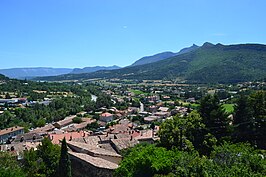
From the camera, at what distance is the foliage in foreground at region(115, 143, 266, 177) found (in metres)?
13.3

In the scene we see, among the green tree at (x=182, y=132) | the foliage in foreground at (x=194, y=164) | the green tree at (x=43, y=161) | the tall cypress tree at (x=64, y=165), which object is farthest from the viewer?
the green tree at (x=182, y=132)

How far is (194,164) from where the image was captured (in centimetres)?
1398

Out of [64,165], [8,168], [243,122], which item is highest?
[243,122]

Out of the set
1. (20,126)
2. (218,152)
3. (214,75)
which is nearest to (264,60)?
(214,75)

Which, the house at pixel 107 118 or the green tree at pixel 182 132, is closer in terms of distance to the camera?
the green tree at pixel 182 132

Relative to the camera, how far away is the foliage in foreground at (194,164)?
43.7 feet

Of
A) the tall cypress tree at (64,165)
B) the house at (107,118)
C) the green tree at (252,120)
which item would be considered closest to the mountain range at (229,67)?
the house at (107,118)

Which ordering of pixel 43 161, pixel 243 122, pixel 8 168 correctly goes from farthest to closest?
pixel 243 122 → pixel 43 161 → pixel 8 168

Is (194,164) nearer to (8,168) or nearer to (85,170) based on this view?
(85,170)

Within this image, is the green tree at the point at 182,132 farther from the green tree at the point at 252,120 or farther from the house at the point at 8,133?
the house at the point at 8,133

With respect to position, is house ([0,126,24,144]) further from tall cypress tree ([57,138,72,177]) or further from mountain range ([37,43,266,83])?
mountain range ([37,43,266,83])

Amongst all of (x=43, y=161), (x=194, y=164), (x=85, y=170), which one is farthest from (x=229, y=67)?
(x=194, y=164)

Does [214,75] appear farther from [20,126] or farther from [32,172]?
[32,172]

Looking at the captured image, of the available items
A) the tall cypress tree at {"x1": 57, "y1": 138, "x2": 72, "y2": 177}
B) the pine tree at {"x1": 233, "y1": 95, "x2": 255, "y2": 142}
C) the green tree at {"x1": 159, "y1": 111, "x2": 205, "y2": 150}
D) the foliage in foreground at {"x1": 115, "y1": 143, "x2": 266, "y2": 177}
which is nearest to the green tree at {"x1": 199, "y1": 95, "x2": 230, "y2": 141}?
the green tree at {"x1": 159, "y1": 111, "x2": 205, "y2": 150}
